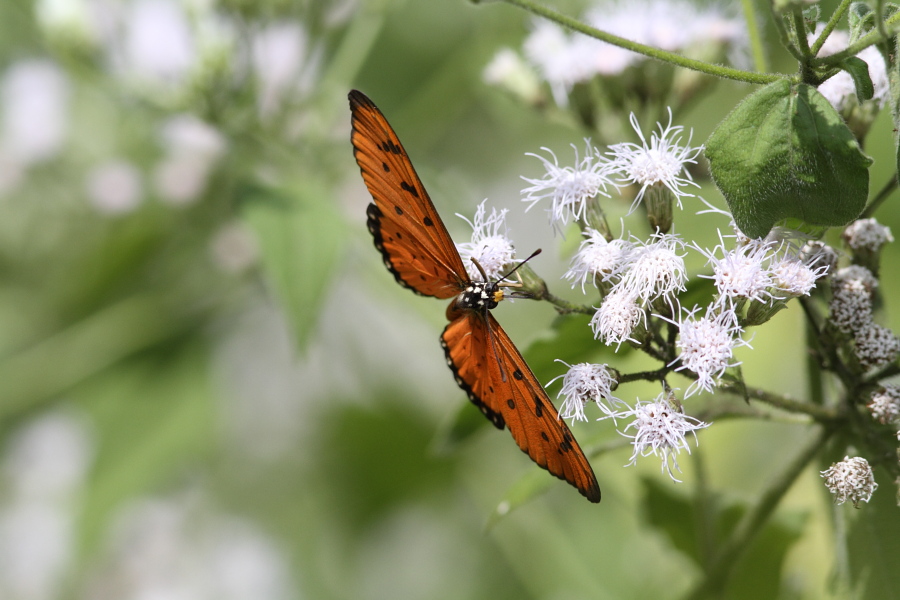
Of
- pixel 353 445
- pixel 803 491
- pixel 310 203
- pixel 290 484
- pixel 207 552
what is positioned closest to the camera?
pixel 310 203

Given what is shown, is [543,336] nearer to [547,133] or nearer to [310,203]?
[310,203]

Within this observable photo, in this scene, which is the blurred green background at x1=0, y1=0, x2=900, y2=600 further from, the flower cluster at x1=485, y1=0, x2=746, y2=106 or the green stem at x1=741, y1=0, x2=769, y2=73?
the green stem at x1=741, y1=0, x2=769, y2=73

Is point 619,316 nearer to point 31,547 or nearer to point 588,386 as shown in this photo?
point 588,386

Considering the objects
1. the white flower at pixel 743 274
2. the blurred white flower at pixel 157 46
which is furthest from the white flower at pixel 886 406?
the blurred white flower at pixel 157 46

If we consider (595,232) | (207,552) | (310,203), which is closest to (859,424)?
(595,232)

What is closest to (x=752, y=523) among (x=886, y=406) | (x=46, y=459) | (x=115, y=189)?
(x=886, y=406)
